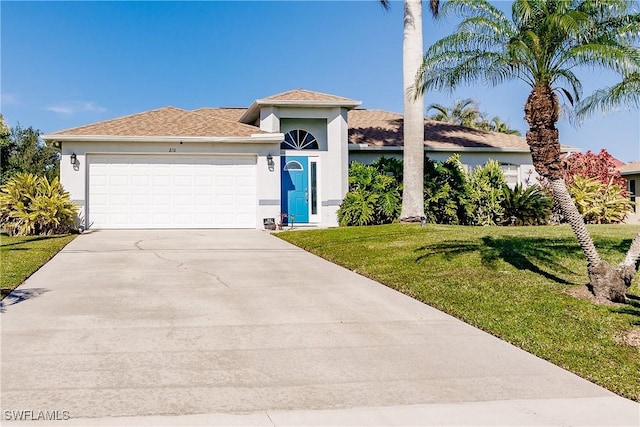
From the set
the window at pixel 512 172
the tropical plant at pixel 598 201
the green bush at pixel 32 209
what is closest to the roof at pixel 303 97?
the window at pixel 512 172

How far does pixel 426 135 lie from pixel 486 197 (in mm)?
4764

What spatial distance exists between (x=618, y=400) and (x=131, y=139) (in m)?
16.1

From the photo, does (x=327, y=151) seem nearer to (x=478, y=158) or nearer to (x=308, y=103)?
(x=308, y=103)

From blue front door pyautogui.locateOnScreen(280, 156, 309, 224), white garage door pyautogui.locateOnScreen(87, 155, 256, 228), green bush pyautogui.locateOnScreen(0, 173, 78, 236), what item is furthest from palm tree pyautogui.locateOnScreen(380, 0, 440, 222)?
green bush pyautogui.locateOnScreen(0, 173, 78, 236)

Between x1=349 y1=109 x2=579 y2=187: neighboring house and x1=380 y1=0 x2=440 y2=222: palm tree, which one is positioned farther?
x1=349 y1=109 x2=579 y2=187: neighboring house

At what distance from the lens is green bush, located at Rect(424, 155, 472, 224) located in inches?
752

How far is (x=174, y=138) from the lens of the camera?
59.5 ft

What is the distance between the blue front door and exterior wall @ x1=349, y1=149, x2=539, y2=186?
7.04ft

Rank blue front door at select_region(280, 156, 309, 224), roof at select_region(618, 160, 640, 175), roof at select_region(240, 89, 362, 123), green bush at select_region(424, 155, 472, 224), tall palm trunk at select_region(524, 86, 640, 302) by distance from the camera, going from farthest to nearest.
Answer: roof at select_region(618, 160, 640, 175), blue front door at select_region(280, 156, 309, 224), roof at select_region(240, 89, 362, 123), green bush at select_region(424, 155, 472, 224), tall palm trunk at select_region(524, 86, 640, 302)

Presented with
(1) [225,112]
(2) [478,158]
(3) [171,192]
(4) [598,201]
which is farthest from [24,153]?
(4) [598,201]

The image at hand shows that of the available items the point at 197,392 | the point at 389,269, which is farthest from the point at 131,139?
the point at 197,392

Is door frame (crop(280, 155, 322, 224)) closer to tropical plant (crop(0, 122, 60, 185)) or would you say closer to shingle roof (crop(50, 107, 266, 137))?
shingle roof (crop(50, 107, 266, 137))

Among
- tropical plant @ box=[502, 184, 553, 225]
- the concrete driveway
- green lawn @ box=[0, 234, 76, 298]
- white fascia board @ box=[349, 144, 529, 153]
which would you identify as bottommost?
the concrete driveway

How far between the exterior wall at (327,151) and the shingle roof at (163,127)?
0.94 meters
